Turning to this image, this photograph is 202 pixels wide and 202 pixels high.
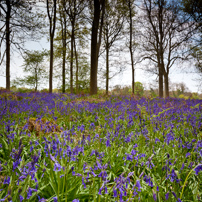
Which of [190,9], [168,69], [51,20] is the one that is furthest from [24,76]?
[190,9]

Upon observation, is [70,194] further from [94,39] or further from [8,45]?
[8,45]

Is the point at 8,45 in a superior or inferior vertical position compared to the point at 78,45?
inferior

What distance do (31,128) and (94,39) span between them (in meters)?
10.6

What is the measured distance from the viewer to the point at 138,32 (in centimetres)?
2045

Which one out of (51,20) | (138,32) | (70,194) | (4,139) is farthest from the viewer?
(138,32)

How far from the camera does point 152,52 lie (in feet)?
70.9

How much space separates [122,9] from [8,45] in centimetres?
1251

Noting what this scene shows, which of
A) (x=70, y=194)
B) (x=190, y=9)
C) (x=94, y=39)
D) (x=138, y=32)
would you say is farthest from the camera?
(x=138, y=32)

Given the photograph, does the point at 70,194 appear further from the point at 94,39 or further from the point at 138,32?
the point at 138,32

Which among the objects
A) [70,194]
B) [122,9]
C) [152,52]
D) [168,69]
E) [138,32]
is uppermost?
[122,9]

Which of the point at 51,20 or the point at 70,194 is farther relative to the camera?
the point at 51,20

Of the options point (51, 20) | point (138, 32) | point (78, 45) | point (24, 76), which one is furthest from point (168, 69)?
point (24, 76)

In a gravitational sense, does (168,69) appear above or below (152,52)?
below

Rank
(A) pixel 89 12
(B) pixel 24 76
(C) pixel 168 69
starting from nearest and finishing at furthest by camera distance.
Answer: (A) pixel 89 12 < (C) pixel 168 69 < (B) pixel 24 76
